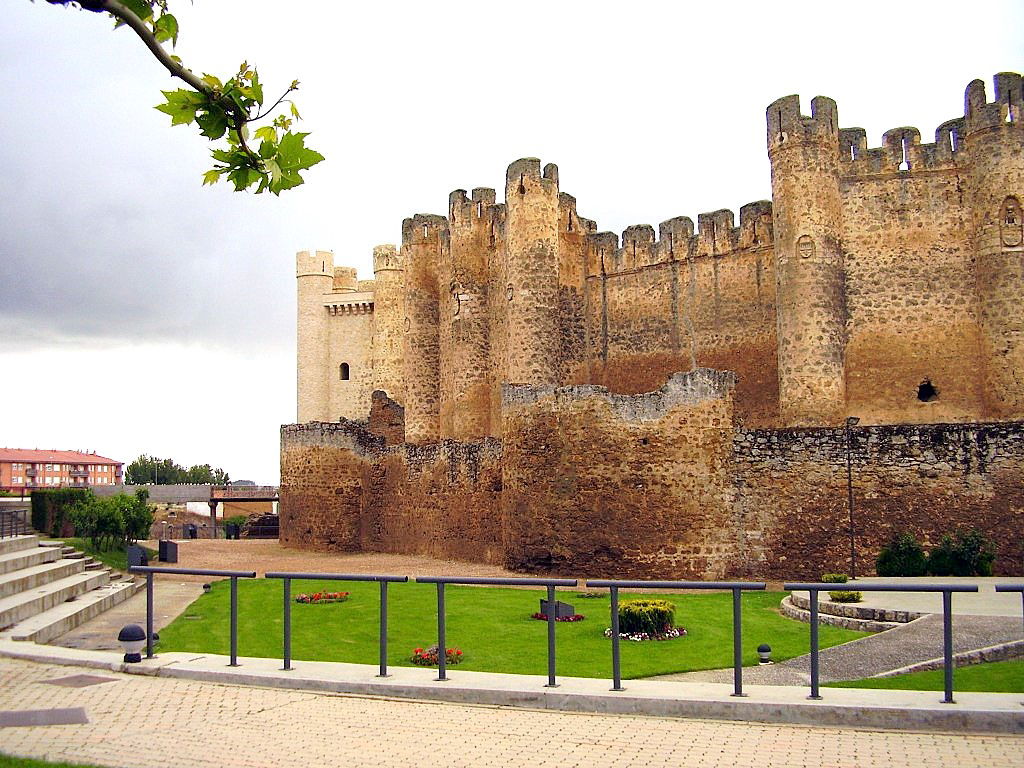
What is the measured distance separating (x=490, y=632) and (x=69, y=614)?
5993 mm

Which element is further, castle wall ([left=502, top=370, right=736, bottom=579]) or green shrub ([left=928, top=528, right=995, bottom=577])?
castle wall ([left=502, top=370, right=736, bottom=579])

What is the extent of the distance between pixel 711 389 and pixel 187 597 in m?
10.9

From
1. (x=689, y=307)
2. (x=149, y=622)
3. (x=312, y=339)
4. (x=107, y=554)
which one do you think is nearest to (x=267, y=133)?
(x=149, y=622)

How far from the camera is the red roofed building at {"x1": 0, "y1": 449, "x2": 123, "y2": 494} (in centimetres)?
10306

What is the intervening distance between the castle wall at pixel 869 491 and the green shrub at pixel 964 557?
1.26ft

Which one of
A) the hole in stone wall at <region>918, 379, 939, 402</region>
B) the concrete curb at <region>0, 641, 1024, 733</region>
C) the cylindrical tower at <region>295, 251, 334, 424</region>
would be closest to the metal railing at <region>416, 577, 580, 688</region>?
the concrete curb at <region>0, 641, 1024, 733</region>

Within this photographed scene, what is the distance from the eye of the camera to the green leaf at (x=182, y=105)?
16.4 ft

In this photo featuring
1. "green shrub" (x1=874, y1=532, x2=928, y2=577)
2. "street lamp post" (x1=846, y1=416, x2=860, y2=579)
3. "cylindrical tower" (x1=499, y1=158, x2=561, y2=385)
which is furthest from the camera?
"cylindrical tower" (x1=499, y1=158, x2=561, y2=385)

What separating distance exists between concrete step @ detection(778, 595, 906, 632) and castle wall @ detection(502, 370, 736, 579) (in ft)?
15.0

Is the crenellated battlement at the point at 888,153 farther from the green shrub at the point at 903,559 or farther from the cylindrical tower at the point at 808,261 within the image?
the green shrub at the point at 903,559

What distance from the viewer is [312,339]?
50344 mm

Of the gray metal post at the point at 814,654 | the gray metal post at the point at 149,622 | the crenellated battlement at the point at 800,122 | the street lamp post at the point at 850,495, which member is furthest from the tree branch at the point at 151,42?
the crenellated battlement at the point at 800,122

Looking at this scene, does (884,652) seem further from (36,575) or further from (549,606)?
(36,575)

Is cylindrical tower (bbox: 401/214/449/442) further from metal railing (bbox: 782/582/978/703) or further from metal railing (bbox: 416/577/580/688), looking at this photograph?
metal railing (bbox: 782/582/978/703)
